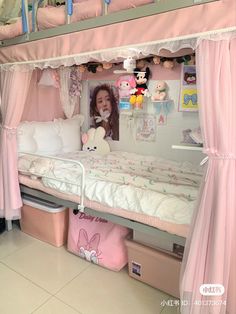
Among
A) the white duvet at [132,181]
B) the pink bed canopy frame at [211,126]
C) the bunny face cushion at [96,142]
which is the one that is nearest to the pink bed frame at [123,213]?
the white duvet at [132,181]

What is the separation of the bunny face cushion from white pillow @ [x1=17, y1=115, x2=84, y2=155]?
11 centimetres

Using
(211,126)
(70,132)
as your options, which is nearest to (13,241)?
(70,132)

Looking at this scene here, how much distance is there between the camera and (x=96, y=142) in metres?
3.21

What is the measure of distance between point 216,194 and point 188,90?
142 cm

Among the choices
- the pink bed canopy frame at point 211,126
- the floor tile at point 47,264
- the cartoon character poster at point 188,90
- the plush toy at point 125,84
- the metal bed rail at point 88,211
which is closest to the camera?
the pink bed canopy frame at point 211,126

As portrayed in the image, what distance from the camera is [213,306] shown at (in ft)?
4.55

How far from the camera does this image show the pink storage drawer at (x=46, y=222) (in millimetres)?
2480

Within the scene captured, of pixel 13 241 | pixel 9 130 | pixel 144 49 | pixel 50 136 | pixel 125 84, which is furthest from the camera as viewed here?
pixel 50 136

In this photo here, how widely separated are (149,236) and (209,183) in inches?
32.1

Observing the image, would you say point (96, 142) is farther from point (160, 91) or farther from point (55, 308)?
point (55, 308)

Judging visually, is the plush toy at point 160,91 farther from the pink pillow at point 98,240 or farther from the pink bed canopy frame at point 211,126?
the pink pillow at point 98,240

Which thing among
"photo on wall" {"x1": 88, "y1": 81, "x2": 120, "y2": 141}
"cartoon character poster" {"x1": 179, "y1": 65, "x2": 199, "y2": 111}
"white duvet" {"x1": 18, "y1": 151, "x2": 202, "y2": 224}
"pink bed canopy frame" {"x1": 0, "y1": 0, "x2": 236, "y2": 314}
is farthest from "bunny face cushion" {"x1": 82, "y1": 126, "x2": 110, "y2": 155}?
"pink bed canopy frame" {"x1": 0, "y1": 0, "x2": 236, "y2": 314}

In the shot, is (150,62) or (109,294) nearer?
(109,294)

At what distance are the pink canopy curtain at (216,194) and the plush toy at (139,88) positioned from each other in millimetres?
1350
